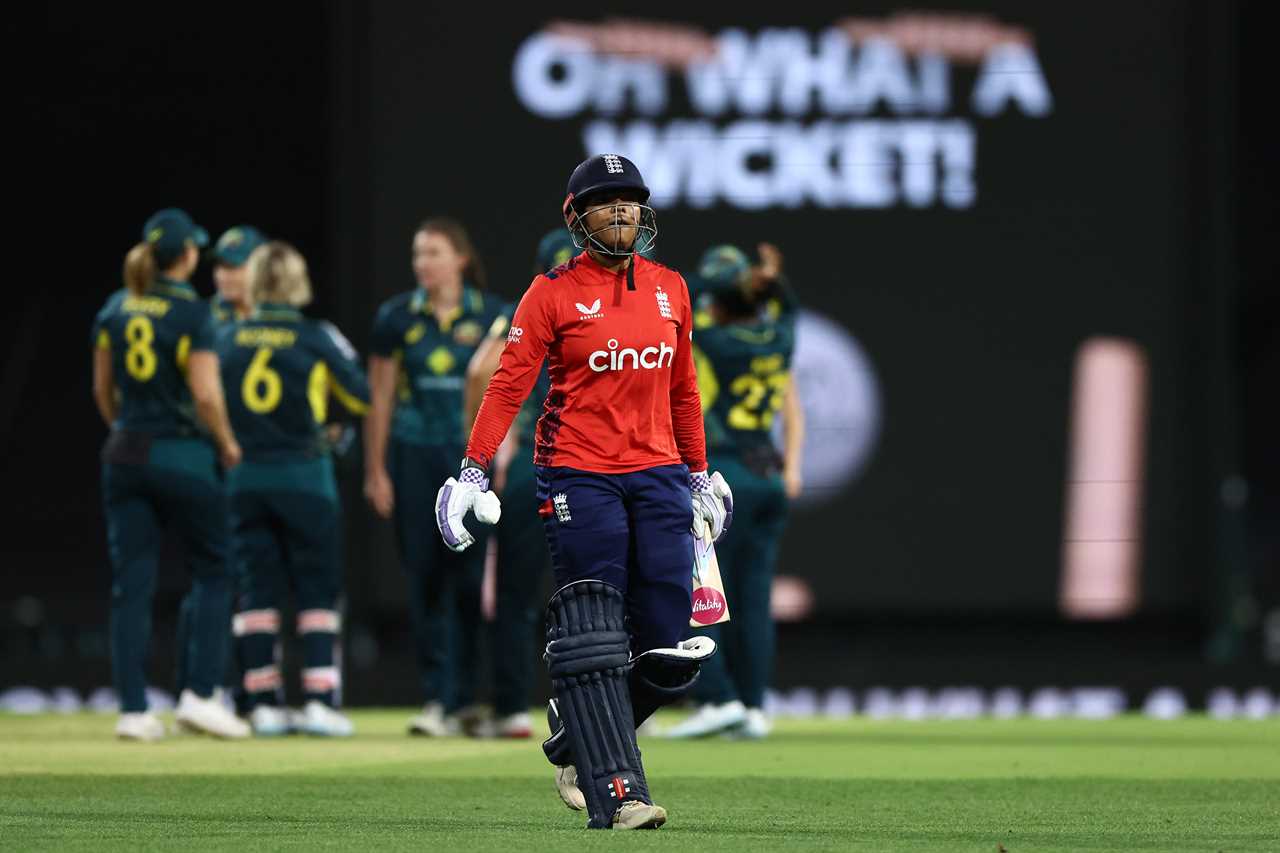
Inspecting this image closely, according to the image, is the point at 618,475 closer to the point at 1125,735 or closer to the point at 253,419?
the point at 253,419

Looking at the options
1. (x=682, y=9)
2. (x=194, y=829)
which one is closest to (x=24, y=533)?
(x=682, y=9)

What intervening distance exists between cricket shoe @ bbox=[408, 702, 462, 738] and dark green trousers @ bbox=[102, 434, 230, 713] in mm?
845

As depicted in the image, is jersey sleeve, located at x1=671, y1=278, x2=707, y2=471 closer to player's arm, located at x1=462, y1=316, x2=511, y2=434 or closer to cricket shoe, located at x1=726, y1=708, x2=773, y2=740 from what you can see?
player's arm, located at x1=462, y1=316, x2=511, y2=434

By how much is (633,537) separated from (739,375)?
12.0 ft

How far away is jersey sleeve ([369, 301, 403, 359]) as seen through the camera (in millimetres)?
9453

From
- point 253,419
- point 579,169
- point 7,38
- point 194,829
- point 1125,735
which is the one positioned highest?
point 7,38

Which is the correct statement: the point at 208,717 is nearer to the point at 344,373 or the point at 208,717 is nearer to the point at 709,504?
the point at 344,373

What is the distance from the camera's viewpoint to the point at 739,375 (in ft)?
31.0

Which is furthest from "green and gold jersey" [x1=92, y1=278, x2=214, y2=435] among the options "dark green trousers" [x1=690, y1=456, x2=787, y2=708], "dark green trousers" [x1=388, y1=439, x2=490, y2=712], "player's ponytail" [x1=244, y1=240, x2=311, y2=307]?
"dark green trousers" [x1=690, y1=456, x2=787, y2=708]

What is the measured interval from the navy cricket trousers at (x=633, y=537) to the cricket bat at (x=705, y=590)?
6 cm

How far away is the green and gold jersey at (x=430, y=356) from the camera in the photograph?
368 inches

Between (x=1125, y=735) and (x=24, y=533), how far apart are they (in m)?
7.14

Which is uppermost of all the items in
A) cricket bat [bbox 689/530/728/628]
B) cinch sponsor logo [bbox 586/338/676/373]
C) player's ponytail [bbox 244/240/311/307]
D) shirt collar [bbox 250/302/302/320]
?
player's ponytail [bbox 244/240/311/307]

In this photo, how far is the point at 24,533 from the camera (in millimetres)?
14078
